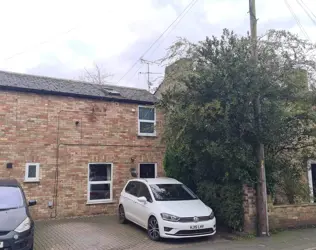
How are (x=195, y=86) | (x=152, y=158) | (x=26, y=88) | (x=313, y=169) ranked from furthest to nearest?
(x=313, y=169)
(x=152, y=158)
(x=26, y=88)
(x=195, y=86)

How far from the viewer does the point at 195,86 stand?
9258 millimetres

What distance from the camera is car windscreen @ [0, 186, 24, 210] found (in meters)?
7.01

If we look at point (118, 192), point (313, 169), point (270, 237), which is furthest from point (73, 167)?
point (313, 169)

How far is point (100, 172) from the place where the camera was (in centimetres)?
1277

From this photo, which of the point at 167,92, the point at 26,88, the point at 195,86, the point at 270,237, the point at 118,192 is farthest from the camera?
the point at 118,192

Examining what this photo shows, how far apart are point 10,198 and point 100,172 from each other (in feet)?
18.3

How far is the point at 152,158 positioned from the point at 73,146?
3.48 metres

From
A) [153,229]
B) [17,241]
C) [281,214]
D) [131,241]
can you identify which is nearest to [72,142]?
[131,241]

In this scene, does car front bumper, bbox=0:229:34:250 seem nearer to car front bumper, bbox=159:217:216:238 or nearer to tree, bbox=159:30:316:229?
car front bumper, bbox=159:217:216:238

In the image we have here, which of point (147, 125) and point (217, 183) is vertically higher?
point (147, 125)

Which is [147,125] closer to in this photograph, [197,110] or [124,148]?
[124,148]

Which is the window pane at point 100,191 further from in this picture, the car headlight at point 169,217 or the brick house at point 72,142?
the car headlight at point 169,217

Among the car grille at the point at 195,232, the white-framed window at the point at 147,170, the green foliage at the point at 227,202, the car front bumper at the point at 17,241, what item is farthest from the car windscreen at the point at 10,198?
the white-framed window at the point at 147,170

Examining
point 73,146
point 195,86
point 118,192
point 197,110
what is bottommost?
point 118,192
